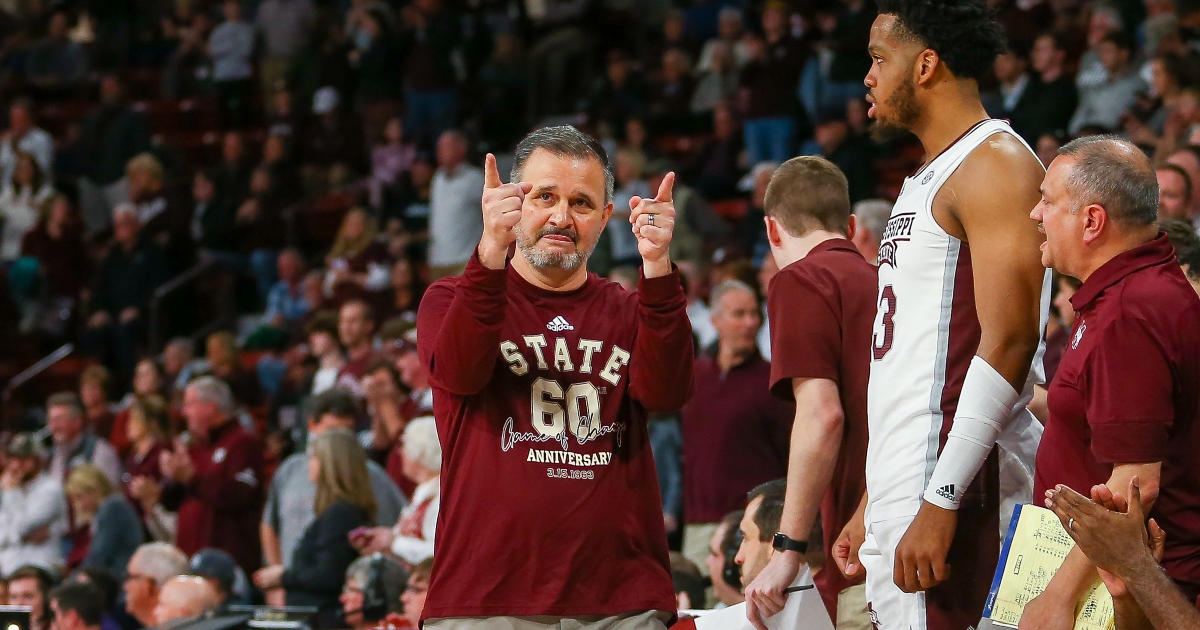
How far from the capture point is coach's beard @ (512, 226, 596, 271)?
357 centimetres

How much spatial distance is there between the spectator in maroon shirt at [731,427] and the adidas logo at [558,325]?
3160mm

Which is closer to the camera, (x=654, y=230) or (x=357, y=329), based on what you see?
(x=654, y=230)

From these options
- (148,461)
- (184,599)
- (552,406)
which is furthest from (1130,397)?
(148,461)

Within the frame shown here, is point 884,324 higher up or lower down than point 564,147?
lower down

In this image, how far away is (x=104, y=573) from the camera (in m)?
7.77

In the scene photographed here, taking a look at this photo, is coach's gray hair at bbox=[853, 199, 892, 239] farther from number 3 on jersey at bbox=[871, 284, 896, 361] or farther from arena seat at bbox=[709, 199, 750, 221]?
arena seat at bbox=[709, 199, 750, 221]

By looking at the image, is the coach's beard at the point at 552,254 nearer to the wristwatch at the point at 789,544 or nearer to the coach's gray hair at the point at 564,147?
the coach's gray hair at the point at 564,147

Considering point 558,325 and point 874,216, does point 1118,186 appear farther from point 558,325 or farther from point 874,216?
point 874,216

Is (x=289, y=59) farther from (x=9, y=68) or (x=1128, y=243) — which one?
(x=1128, y=243)

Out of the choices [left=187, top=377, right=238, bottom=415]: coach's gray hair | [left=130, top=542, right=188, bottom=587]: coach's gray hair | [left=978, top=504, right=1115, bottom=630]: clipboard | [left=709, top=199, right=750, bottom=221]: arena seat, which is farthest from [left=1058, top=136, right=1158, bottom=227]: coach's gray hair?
[left=709, top=199, right=750, bottom=221]: arena seat

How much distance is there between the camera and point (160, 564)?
754cm

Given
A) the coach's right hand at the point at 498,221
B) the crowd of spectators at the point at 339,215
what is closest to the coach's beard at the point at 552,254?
the coach's right hand at the point at 498,221

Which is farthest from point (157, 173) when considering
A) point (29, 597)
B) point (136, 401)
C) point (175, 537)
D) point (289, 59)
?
point (29, 597)

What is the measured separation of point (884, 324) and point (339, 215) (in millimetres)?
12449
